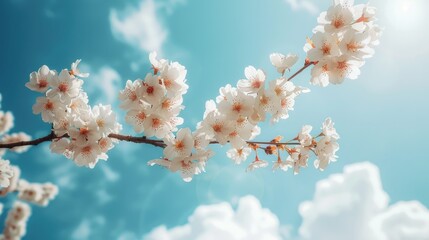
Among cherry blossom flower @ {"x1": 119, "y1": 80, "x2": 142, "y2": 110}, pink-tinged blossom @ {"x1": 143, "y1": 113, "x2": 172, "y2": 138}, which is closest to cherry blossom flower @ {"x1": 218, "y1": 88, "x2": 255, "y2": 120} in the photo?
pink-tinged blossom @ {"x1": 143, "y1": 113, "x2": 172, "y2": 138}

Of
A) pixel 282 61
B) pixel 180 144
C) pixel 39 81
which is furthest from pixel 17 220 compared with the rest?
pixel 282 61

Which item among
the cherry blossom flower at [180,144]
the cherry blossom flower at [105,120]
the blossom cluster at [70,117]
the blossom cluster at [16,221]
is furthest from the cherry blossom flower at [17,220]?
the cherry blossom flower at [180,144]

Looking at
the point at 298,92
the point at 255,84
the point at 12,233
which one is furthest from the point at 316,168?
the point at 12,233

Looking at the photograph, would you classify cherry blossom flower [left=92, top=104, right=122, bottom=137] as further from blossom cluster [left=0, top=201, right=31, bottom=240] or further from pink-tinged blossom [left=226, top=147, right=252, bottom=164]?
blossom cluster [left=0, top=201, right=31, bottom=240]

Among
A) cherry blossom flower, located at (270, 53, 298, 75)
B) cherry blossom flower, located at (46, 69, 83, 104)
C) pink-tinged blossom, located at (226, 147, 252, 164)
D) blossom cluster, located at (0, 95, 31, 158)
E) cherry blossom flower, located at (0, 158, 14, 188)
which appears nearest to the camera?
cherry blossom flower, located at (270, 53, 298, 75)

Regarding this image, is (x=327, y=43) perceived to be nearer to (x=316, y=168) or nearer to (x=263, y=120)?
(x=263, y=120)
